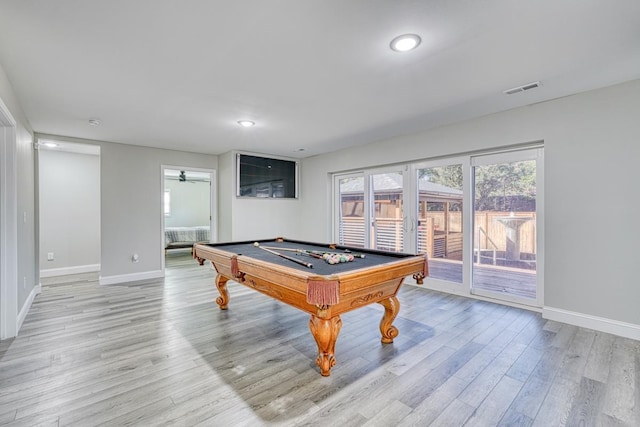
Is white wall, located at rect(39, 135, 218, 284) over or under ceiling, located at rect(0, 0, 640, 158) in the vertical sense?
under

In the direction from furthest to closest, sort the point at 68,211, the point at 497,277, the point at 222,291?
the point at 68,211
the point at 497,277
the point at 222,291

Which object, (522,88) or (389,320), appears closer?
(389,320)

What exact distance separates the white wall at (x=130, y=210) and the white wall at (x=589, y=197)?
5441mm

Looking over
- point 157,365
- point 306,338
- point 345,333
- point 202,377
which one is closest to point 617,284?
point 345,333

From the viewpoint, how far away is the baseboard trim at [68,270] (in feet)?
17.2

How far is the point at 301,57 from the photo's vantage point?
88.0 inches

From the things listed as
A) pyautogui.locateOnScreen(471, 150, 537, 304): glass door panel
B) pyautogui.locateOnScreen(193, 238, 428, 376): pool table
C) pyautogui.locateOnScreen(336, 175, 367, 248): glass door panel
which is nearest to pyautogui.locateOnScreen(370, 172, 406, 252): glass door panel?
pyautogui.locateOnScreen(336, 175, 367, 248): glass door panel

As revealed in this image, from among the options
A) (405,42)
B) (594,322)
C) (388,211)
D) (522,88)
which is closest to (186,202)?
(388,211)

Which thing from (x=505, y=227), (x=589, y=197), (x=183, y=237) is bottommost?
(x=183, y=237)

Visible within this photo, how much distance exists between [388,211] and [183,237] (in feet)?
18.5

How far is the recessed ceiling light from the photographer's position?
1.96 meters

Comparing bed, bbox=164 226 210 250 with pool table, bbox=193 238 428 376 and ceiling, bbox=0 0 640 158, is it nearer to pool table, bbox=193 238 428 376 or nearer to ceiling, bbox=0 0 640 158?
ceiling, bbox=0 0 640 158

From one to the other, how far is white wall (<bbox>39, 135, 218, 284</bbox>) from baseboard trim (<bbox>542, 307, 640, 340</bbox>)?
5850 millimetres

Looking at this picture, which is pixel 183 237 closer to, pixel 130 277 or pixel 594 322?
pixel 130 277
